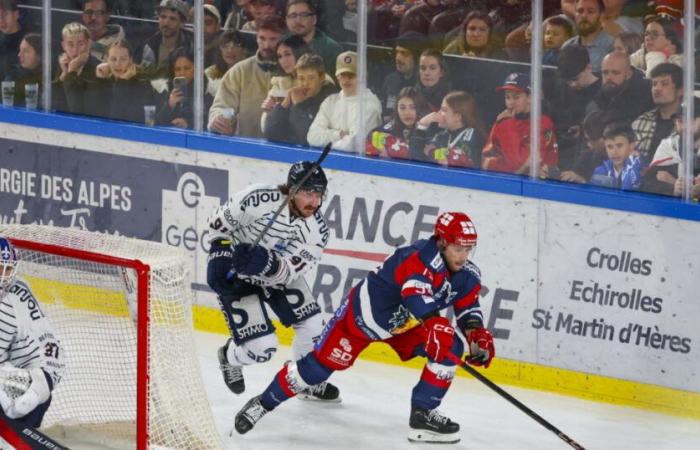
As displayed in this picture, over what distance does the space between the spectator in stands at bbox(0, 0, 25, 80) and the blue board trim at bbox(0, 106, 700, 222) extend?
316 mm

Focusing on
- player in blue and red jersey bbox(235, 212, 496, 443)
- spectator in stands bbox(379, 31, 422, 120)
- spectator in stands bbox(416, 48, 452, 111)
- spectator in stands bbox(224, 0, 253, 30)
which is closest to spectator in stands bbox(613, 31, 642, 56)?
spectator in stands bbox(416, 48, 452, 111)

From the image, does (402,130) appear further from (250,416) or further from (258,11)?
(250,416)

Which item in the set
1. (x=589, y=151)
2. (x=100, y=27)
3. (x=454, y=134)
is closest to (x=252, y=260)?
(x=454, y=134)

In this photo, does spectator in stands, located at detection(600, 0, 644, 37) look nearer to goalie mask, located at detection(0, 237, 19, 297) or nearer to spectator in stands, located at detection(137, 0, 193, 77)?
spectator in stands, located at detection(137, 0, 193, 77)

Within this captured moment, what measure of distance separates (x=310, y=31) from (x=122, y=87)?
1264 millimetres

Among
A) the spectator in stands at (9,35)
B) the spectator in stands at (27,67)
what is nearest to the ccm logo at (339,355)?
the spectator in stands at (27,67)

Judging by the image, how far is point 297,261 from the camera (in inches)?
288

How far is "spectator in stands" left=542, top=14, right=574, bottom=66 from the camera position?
765cm

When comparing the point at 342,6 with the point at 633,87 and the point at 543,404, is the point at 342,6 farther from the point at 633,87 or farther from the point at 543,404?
the point at 543,404

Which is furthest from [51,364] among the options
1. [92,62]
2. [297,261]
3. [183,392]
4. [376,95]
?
[92,62]

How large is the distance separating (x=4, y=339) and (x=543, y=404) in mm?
2660

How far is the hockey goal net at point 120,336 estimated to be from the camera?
20.7 ft

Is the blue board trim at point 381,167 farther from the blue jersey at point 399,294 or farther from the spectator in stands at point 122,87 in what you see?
the blue jersey at point 399,294

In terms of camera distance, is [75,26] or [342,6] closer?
[342,6]
